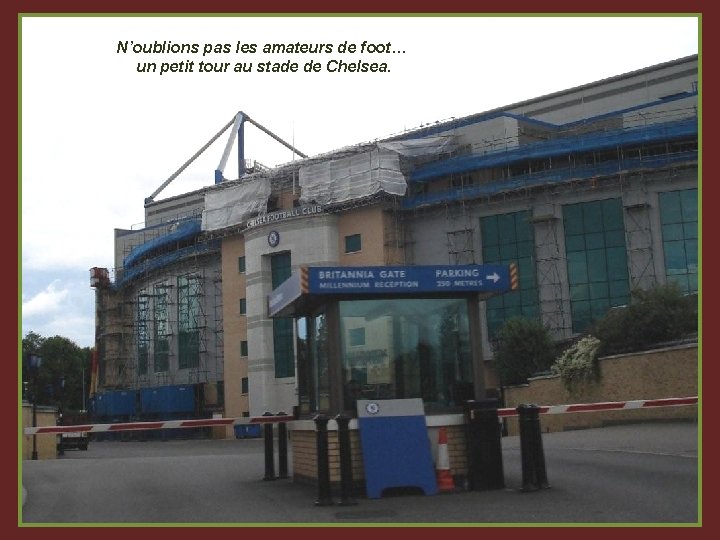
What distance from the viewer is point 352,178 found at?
185ft

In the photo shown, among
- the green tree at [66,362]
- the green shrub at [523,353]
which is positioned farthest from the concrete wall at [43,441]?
the green tree at [66,362]

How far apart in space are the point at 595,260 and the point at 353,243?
50.7 feet

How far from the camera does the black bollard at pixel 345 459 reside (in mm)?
11281

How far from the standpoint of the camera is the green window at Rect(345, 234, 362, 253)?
56.7 metres

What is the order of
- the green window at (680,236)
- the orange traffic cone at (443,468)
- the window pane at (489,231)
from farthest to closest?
the window pane at (489,231)
the green window at (680,236)
the orange traffic cone at (443,468)

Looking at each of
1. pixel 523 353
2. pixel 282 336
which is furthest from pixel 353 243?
pixel 523 353

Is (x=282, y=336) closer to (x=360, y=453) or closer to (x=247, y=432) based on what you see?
(x=247, y=432)

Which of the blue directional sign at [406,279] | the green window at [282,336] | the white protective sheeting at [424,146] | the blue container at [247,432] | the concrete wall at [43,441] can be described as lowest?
the blue container at [247,432]

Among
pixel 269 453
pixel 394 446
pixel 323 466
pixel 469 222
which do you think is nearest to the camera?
pixel 323 466

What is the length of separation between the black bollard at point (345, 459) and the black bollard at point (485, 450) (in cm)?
177

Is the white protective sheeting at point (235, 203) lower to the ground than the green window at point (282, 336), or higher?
higher

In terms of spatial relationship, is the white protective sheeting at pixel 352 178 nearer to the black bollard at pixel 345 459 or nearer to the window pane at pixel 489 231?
the window pane at pixel 489 231

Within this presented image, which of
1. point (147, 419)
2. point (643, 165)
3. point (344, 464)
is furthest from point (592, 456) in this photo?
point (147, 419)


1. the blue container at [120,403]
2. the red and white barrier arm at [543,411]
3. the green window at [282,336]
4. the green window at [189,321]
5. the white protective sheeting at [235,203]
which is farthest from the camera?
the blue container at [120,403]
